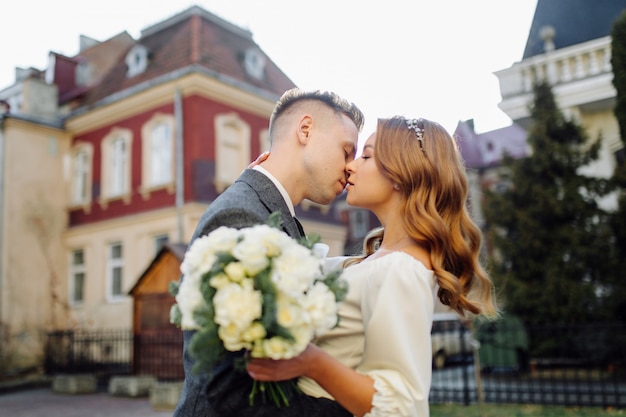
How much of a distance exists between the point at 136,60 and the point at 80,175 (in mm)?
4882

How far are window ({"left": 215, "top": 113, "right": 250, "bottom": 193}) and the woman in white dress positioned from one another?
1719 centimetres

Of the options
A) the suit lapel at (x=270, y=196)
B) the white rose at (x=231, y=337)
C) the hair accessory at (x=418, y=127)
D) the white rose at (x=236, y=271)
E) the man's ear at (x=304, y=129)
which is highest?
the man's ear at (x=304, y=129)

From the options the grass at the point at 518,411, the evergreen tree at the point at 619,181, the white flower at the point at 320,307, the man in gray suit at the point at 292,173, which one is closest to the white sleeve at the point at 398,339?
the man in gray suit at the point at 292,173

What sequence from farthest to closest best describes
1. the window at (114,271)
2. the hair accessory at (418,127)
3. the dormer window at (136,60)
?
the dormer window at (136,60)
the window at (114,271)
the hair accessory at (418,127)

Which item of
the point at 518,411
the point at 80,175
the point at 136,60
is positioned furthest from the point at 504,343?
the point at 80,175

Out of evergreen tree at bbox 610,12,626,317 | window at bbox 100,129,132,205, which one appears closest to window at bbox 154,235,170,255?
window at bbox 100,129,132,205

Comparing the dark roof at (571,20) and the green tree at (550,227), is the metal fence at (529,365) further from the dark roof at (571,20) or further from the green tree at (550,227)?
the dark roof at (571,20)

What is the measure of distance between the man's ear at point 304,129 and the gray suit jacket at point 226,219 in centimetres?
39

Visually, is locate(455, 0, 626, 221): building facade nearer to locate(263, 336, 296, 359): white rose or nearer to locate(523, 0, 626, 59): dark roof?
locate(523, 0, 626, 59): dark roof

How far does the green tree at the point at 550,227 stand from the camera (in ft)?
41.4

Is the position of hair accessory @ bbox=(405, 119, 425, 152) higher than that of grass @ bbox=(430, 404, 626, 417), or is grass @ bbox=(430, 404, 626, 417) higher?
hair accessory @ bbox=(405, 119, 425, 152)

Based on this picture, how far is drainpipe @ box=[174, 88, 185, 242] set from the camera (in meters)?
19.0

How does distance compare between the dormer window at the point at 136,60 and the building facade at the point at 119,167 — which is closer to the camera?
the building facade at the point at 119,167

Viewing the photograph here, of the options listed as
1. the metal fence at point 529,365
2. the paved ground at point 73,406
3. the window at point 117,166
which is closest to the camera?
the metal fence at point 529,365
